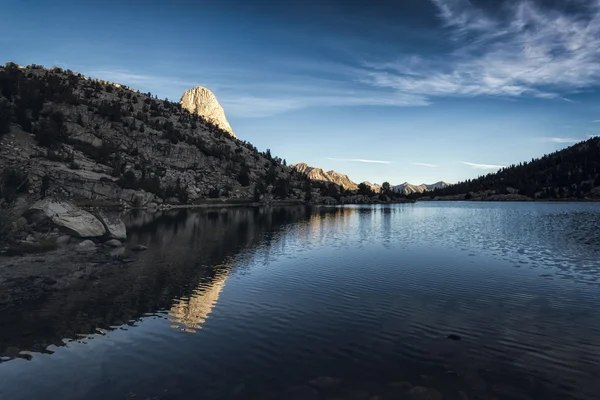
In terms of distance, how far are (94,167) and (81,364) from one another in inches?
5265

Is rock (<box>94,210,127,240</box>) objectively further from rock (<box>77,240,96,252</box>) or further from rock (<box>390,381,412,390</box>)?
rock (<box>390,381,412,390</box>)

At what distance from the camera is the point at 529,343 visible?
18.7 metres

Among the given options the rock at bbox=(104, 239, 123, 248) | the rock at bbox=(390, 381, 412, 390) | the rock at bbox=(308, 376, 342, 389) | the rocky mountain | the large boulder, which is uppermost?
the rocky mountain

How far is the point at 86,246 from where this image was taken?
4266cm

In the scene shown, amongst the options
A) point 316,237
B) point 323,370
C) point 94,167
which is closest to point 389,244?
point 316,237

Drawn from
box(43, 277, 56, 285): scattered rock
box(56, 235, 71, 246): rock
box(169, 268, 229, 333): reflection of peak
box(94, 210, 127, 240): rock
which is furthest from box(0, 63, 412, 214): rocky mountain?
box(169, 268, 229, 333): reflection of peak

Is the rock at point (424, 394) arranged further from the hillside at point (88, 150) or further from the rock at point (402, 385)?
the hillside at point (88, 150)

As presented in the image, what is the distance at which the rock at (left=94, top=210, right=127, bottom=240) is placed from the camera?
50750mm

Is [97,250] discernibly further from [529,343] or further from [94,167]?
[94,167]

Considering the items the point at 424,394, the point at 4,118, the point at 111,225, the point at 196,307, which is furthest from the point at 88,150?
the point at 424,394

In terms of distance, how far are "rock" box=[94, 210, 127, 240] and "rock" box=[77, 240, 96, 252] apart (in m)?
6.45

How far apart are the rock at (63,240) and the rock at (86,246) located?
79.3 inches

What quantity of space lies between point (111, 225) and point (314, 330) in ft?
139

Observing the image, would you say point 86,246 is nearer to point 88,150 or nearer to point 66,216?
point 66,216
